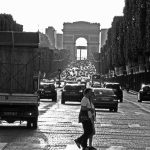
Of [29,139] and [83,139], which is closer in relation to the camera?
[83,139]

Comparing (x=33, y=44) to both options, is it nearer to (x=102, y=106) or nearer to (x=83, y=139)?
(x=83, y=139)

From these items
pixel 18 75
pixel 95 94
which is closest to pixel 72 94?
pixel 95 94

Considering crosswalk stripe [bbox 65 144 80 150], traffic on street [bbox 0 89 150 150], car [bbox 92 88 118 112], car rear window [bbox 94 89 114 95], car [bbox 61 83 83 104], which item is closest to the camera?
crosswalk stripe [bbox 65 144 80 150]

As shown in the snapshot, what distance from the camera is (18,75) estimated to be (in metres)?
26.2

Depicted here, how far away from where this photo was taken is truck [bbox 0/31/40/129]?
2516 centimetres

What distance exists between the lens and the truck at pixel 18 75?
82.5 ft

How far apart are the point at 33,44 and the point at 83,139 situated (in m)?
9.21

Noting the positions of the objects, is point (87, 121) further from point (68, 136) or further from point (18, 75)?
point (18, 75)

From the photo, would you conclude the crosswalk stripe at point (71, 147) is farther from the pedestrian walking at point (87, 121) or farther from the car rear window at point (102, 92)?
the car rear window at point (102, 92)

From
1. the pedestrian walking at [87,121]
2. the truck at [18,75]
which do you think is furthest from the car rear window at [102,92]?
the pedestrian walking at [87,121]

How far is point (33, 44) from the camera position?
2645 cm

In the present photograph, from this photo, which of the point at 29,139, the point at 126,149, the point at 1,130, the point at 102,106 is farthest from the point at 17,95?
the point at 102,106

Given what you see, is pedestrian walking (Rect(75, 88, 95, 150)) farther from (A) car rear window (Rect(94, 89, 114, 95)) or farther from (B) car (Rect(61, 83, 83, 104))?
(B) car (Rect(61, 83, 83, 104))

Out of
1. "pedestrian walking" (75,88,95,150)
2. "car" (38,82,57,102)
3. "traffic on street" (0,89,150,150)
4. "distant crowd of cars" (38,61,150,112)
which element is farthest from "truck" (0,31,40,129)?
"car" (38,82,57,102)
